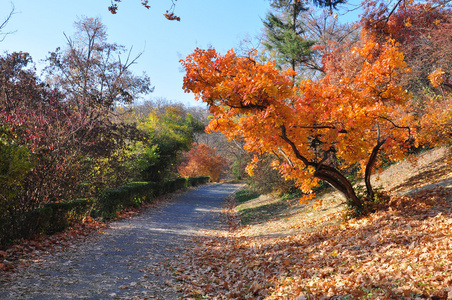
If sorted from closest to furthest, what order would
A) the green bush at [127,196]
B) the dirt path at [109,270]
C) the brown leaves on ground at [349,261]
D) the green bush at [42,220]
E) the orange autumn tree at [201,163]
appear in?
the brown leaves on ground at [349,261], the dirt path at [109,270], the green bush at [42,220], the green bush at [127,196], the orange autumn tree at [201,163]

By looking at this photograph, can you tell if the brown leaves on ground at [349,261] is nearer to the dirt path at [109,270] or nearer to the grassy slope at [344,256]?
the grassy slope at [344,256]

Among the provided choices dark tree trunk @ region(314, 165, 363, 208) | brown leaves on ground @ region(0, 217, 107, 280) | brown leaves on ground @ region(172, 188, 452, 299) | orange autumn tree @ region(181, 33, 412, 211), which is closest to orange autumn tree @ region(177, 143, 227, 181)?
brown leaves on ground @ region(0, 217, 107, 280)

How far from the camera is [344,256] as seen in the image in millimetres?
5266

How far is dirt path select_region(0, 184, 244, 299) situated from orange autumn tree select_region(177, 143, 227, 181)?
1284 inches

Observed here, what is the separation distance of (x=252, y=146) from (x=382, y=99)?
3.59m

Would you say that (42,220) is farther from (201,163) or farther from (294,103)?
(201,163)

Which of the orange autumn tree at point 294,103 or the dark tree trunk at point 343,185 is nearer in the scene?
the orange autumn tree at point 294,103

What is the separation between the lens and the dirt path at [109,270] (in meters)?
4.60

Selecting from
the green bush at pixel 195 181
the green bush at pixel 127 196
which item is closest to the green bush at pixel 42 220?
the green bush at pixel 127 196

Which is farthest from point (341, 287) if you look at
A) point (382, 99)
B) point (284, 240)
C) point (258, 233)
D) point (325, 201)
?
point (325, 201)

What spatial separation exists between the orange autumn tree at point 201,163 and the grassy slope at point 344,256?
108 feet

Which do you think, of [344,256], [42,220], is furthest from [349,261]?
[42,220]

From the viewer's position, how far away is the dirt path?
15.1ft

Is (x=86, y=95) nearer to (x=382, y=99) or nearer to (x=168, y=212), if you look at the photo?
(x=168, y=212)
